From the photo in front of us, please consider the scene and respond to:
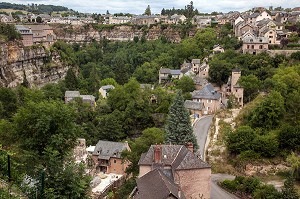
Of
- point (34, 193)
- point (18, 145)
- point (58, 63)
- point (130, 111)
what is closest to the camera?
point (34, 193)

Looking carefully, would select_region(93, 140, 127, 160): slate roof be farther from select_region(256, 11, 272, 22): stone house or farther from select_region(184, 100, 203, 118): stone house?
select_region(256, 11, 272, 22): stone house

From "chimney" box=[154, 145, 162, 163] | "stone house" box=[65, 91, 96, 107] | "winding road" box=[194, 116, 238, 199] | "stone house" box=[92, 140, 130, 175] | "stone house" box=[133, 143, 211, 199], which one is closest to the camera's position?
"stone house" box=[133, 143, 211, 199]

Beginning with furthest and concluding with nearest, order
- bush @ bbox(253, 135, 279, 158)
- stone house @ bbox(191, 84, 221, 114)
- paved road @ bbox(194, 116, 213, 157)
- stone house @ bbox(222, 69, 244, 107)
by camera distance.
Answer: stone house @ bbox(191, 84, 221, 114) < stone house @ bbox(222, 69, 244, 107) < paved road @ bbox(194, 116, 213, 157) < bush @ bbox(253, 135, 279, 158)

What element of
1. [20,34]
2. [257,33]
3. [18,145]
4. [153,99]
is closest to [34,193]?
[18,145]

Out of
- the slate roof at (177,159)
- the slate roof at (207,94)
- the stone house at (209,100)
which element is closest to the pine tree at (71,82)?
the slate roof at (207,94)

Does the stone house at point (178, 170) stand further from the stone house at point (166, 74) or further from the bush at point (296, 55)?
the stone house at point (166, 74)

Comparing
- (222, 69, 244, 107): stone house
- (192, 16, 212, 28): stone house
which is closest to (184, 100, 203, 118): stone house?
(222, 69, 244, 107): stone house

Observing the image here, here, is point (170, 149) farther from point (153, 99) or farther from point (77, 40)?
point (77, 40)
